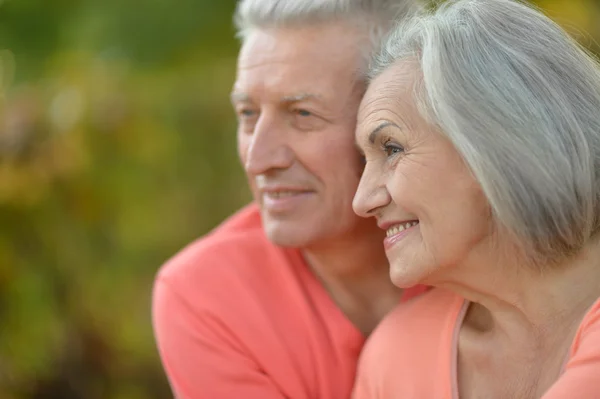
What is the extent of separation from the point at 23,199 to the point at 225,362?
9.86 feet

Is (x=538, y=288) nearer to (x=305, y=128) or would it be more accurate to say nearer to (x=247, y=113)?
(x=305, y=128)

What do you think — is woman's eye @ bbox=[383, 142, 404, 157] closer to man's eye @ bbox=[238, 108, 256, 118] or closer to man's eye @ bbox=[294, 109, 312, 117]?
man's eye @ bbox=[294, 109, 312, 117]

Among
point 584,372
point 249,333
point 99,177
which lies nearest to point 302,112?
point 249,333

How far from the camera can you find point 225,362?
2.46 metres

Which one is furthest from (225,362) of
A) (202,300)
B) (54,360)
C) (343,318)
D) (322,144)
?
(54,360)

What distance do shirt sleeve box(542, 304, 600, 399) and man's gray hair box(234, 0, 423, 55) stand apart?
39.9 inches

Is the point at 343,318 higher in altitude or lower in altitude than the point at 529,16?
lower

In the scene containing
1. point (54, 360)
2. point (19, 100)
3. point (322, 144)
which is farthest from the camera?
point (54, 360)

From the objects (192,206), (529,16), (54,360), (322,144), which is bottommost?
(54,360)

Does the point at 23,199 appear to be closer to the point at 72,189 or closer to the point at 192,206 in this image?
the point at 72,189

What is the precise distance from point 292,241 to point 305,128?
0.32 m

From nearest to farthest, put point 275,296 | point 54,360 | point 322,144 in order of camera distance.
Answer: point 322,144 → point 275,296 → point 54,360

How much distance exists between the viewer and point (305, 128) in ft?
8.02

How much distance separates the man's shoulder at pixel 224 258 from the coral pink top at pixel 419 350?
0.50 metres
